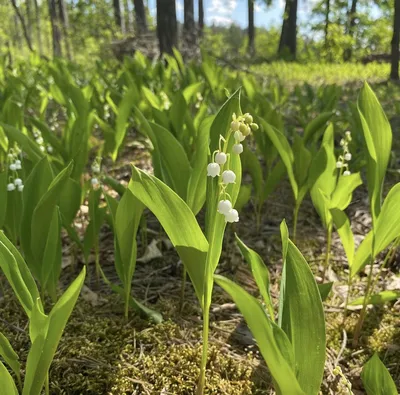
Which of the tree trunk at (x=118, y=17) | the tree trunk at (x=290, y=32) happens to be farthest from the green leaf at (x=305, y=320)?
the tree trunk at (x=290, y=32)

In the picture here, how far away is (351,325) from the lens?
154 centimetres

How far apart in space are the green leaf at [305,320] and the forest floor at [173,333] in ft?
1.29

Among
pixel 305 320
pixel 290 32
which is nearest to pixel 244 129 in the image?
pixel 305 320

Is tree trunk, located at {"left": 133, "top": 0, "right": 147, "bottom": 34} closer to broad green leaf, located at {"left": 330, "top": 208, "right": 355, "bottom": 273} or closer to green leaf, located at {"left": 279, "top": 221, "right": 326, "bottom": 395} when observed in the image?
broad green leaf, located at {"left": 330, "top": 208, "right": 355, "bottom": 273}

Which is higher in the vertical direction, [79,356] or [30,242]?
[30,242]

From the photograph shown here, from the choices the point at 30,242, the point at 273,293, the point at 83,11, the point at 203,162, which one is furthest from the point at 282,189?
the point at 83,11

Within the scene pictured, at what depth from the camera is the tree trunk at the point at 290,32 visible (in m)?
16.4

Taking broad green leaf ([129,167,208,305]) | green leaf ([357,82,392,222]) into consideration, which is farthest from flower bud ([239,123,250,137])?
green leaf ([357,82,392,222])

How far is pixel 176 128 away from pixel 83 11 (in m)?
14.0

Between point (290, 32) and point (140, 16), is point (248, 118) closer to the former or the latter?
point (140, 16)

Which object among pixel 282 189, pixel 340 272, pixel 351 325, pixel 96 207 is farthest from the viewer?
pixel 282 189

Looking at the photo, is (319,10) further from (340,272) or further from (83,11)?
(340,272)

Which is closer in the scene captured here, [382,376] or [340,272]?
[382,376]

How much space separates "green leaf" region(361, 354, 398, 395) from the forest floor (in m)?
0.25
